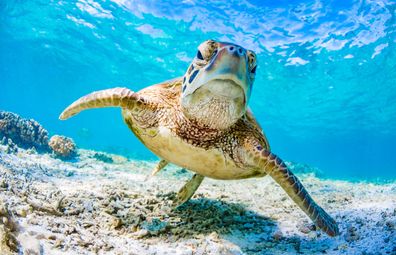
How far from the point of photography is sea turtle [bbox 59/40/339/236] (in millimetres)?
2688

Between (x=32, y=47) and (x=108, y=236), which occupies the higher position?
(x=32, y=47)

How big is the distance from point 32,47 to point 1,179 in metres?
37.5

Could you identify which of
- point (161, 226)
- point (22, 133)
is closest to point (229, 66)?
point (161, 226)

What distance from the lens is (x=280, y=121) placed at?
156ft

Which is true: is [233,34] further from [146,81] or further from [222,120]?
[146,81]

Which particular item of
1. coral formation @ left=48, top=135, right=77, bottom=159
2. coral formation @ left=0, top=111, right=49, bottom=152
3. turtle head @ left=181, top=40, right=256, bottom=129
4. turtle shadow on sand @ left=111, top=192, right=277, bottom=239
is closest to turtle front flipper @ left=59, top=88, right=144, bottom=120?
turtle head @ left=181, top=40, right=256, bottom=129

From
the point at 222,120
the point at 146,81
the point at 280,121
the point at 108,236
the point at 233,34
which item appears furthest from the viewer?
the point at 280,121

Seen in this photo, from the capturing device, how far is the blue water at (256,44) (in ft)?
53.9

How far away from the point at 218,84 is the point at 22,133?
28.4ft

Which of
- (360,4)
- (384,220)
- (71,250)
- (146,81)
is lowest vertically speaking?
(71,250)

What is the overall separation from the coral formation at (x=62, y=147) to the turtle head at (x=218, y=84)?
274 inches

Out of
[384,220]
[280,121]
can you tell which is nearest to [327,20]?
[384,220]

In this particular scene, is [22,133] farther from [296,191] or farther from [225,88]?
[296,191]

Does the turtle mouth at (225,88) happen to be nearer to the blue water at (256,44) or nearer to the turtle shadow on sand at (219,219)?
the turtle shadow on sand at (219,219)
